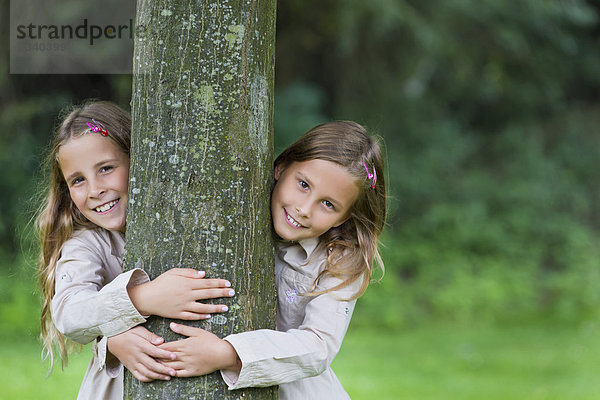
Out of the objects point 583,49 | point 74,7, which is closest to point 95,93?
point 74,7

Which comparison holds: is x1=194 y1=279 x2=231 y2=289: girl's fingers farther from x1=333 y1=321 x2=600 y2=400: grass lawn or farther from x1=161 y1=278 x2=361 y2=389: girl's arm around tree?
x1=333 y1=321 x2=600 y2=400: grass lawn

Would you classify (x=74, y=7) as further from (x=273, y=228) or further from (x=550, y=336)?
(x=550, y=336)

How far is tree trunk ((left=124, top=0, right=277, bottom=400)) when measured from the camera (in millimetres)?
2064

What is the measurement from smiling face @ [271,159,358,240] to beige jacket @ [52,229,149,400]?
478mm

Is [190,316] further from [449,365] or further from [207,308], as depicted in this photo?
[449,365]

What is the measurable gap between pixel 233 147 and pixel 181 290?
0.45m

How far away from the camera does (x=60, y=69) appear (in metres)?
7.95

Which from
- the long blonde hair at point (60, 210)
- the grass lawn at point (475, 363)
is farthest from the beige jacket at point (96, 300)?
the grass lawn at point (475, 363)

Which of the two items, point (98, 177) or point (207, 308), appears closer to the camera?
point (207, 308)

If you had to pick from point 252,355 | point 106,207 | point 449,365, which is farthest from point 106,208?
point 449,365

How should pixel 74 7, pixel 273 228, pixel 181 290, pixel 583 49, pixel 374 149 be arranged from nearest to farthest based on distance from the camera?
pixel 181 290 < pixel 273 228 < pixel 374 149 < pixel 74 7 < pixel 583 49

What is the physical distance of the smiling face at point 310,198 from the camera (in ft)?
7.35

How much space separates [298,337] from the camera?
2.11 meters

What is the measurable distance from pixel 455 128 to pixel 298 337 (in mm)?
8813
